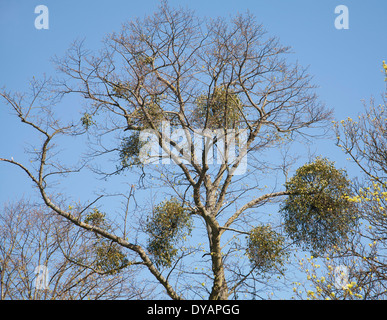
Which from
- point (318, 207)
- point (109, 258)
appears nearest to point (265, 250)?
point (318, 207)

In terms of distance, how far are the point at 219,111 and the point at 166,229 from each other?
2.30 meters

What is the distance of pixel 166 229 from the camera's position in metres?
7.29

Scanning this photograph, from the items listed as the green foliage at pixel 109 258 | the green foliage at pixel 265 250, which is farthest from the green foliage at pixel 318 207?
the green foliage at pixel 109 258

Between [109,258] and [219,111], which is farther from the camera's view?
[219,111]

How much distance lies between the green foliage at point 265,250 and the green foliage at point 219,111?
198cm

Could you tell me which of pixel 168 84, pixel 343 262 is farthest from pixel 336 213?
pixel 168 84

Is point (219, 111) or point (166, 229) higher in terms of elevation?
point (219, 111)

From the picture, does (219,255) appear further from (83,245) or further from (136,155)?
(83,245)

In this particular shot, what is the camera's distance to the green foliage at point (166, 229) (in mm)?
7219

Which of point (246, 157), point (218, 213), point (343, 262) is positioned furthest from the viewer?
point (246, 157)

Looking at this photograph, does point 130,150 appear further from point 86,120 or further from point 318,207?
point 318,207

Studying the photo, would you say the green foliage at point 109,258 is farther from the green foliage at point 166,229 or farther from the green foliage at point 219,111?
the green foliage at point 219,111

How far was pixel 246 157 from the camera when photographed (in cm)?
800
